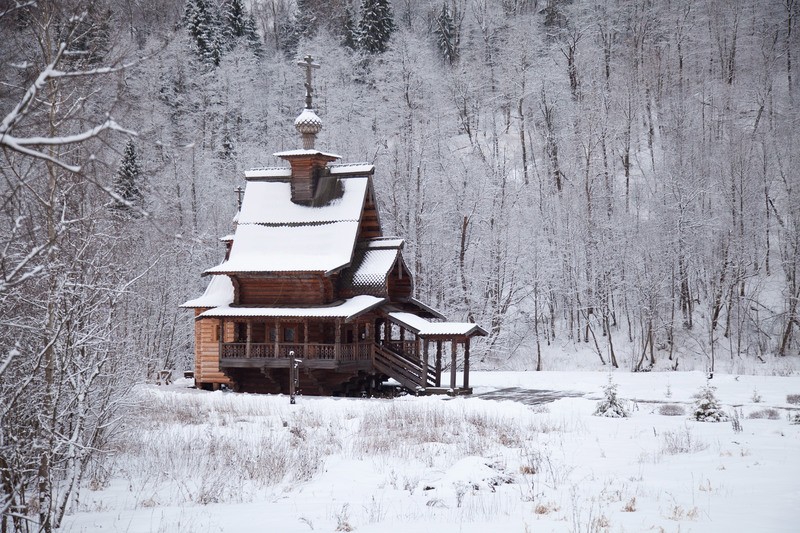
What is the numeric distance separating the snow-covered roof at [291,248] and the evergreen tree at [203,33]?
121ft

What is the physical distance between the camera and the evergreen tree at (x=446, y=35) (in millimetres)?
68062

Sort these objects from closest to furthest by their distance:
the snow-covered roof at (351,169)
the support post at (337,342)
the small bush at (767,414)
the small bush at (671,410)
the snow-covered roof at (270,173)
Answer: the small bush at (767,414)
the small bush at (671,410)
the support post at (337,342)
the snow-covered roof at (351,169)
the snow-covered roof at (270,173)

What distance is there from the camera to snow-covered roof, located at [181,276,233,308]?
99.4ft

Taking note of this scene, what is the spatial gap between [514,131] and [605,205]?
17.2 metres

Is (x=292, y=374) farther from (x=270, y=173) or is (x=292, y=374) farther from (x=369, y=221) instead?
(x=270, y=173)

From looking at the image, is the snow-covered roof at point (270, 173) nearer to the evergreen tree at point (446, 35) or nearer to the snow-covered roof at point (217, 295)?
the snow-covered roof at point (217, 295)

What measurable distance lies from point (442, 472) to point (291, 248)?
61.5 ft

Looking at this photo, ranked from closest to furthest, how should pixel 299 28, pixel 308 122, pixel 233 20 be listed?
pixel 308 122, pixel 233 20, pixel 299 28

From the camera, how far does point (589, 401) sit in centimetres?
2141

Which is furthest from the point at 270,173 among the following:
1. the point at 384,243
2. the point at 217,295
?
the point at 384,243

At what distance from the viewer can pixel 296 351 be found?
28.3m

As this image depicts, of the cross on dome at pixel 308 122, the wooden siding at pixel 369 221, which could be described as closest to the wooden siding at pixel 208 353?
the wooden siding at pixel 369 221

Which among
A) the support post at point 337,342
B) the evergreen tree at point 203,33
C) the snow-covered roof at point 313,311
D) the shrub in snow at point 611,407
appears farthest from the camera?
the evergreen tree at point 203,33

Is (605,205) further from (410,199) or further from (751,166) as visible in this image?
(410,199)
